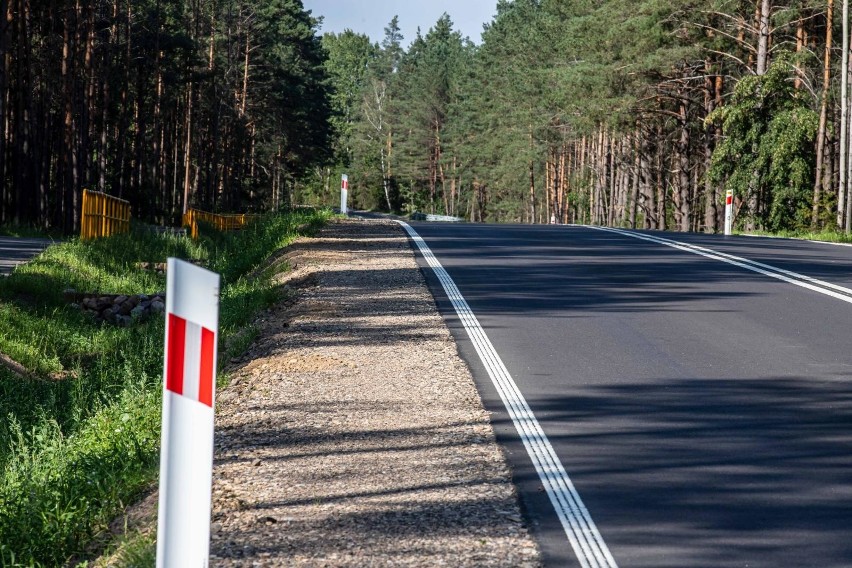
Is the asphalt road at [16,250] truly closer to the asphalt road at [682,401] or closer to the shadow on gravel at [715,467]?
the asphalt road at [682,401]

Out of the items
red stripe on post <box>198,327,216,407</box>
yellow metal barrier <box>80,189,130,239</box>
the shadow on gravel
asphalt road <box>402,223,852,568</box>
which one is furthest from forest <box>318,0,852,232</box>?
red stripe on post <box>198,327,216,407</box>

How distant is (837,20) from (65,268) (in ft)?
112

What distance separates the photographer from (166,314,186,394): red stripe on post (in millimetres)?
3818

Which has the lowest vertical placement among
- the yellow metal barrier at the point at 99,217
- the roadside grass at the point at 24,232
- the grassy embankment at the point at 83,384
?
the grassy embankment at the point at 83,384

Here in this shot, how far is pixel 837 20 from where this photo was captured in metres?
43.8

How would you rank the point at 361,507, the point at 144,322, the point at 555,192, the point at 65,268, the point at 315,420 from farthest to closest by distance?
the point at 555,192 → the point at 65,268 → the point at 144,322 → the point at 315,420 → the point at 361,507

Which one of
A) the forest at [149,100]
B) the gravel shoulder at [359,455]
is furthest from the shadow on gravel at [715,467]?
the forest at [149,100]

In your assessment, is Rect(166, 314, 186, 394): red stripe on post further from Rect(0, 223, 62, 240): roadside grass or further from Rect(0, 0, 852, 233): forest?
Rect(0, 0, 852, 233): forest

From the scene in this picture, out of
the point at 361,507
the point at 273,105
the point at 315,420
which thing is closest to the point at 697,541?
the point at 361,507

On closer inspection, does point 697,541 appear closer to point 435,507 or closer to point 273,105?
point 435,507

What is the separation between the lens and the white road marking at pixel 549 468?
4906 millimetres

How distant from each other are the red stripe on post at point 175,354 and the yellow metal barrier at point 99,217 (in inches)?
898

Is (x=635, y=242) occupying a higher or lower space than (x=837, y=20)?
lower

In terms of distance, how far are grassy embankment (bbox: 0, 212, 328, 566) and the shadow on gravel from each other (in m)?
2.63
